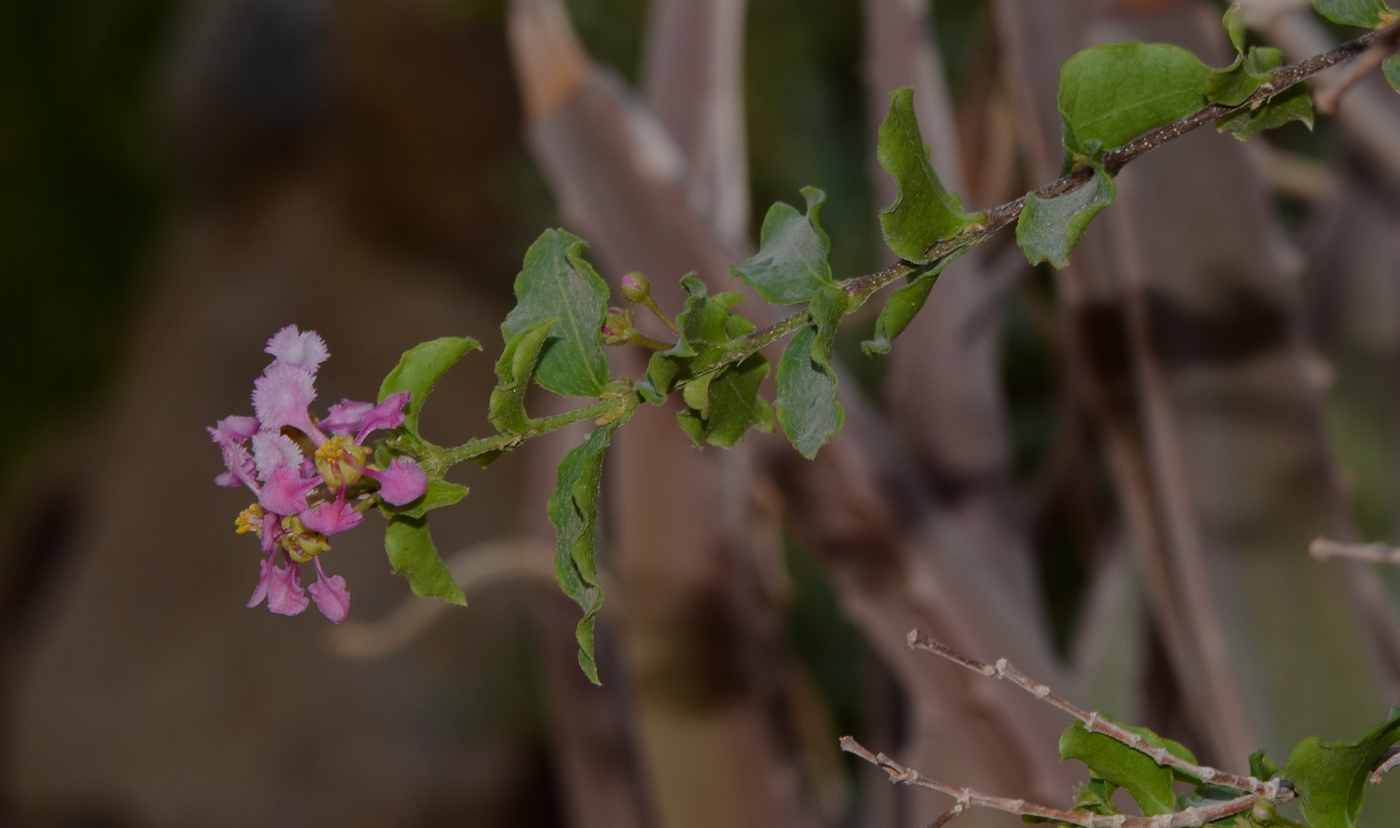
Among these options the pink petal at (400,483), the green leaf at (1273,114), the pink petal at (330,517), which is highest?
the green leaf at (1273,114)

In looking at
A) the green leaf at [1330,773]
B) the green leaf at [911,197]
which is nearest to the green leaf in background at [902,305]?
the green leaf at [911,197]

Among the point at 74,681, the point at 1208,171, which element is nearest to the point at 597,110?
the point at 1208,171

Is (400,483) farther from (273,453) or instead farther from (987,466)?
(987,466)

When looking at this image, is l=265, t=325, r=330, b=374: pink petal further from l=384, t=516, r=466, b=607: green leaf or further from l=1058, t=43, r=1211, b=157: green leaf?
l=1058, t=43, r=1211, b=157: green leaf

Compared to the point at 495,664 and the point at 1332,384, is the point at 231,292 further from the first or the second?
the point at 1332,384

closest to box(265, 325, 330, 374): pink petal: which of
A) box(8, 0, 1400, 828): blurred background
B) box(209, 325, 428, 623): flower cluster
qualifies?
box(209, 325, 428, 623): flower cluster

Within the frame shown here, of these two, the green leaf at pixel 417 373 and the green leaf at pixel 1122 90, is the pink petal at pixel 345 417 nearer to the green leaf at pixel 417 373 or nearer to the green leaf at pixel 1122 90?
the green leaf at pixel 417 373
